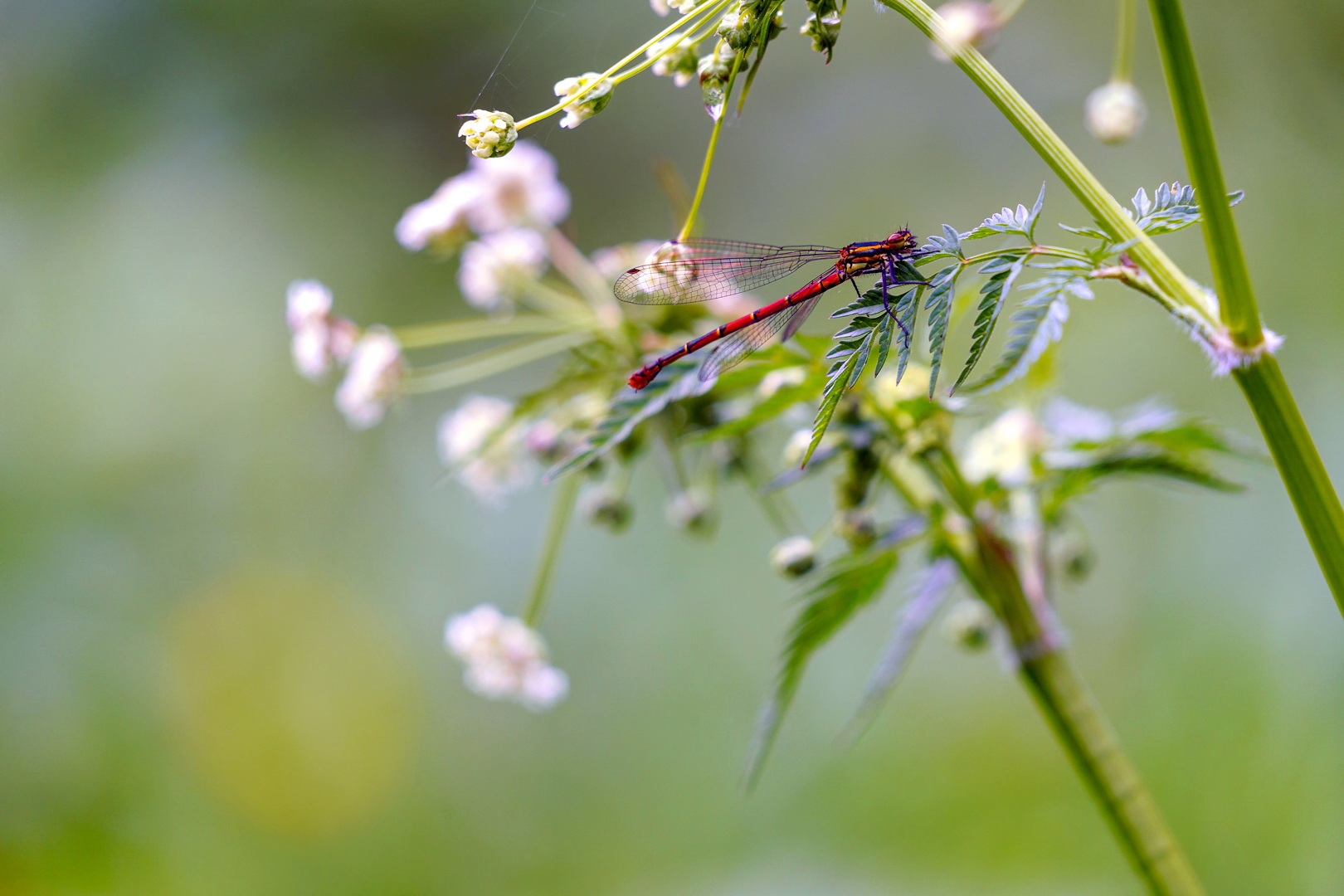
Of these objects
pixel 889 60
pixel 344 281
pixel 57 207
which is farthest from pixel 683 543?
pixel 57 207

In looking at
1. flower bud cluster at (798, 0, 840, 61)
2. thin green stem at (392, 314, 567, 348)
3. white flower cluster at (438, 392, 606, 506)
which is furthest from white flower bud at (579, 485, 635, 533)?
flower bud cluster at (798, 0, 840, 61)

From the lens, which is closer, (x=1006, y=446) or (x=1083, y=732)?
(x=1083, y=732)

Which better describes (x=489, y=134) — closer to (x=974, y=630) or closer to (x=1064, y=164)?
(x=1064, y=164)

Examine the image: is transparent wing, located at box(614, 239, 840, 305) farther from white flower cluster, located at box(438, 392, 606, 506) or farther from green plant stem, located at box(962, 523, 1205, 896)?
green plant stem, located at box(962, 523, 1205, 896)

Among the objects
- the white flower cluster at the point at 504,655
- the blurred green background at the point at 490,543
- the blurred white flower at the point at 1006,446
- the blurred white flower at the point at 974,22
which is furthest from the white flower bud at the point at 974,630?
the blurred green background at the point at 490,543

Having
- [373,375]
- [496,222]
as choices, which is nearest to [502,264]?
[496,222]
